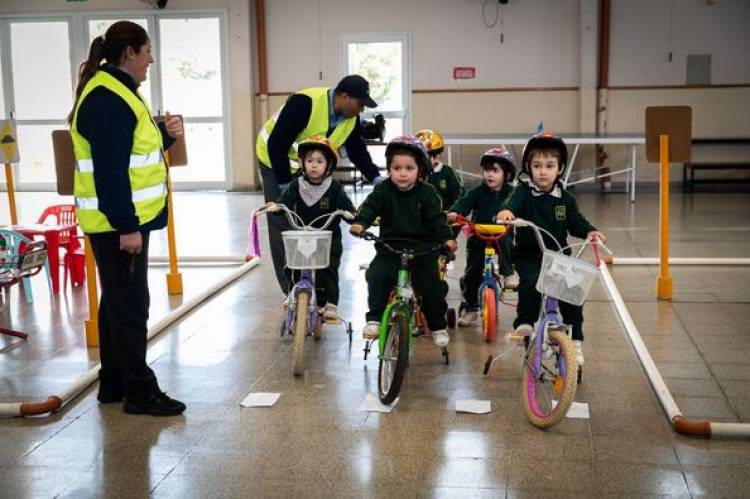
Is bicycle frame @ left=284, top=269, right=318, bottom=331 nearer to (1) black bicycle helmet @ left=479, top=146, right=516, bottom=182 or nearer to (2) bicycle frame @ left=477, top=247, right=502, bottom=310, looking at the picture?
(2) bicycle frame @ left=477, top=247, right=502, bottom=310

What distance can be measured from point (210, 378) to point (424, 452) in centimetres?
155

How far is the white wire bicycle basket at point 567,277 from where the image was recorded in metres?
3.83

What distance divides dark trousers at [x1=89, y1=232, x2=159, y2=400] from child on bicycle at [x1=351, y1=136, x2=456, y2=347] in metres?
1.13

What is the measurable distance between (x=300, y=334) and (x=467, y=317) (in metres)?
1.49

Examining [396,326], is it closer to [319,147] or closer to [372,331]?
[372,331]

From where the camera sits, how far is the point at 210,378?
4.87 meters

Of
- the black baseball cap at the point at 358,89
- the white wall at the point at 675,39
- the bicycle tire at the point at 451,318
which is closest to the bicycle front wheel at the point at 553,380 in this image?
the bicycle tire at the point at 451,318

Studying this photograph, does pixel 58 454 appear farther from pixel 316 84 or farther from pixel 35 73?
pixel 35 73

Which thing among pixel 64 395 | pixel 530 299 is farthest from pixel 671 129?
pixel 64 395

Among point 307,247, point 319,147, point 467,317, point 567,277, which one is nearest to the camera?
point 567,277

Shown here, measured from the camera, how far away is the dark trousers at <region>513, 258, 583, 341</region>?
4536 millimetres

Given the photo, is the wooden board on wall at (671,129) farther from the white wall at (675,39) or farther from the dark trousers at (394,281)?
the white wall at (675,39)

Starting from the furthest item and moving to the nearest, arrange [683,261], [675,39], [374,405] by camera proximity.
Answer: [675,39] < [683,261] < [374,405]

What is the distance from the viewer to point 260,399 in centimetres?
448
